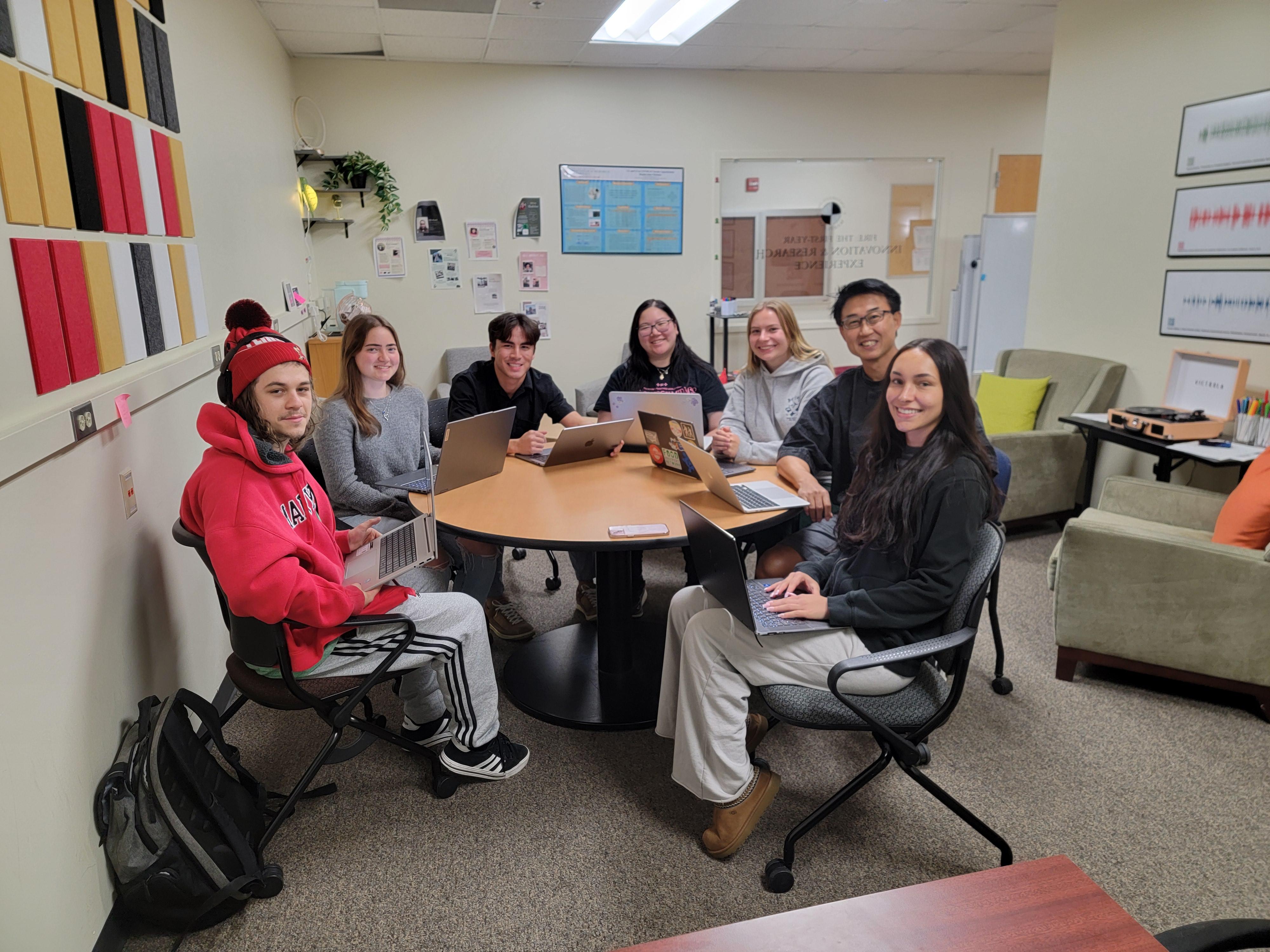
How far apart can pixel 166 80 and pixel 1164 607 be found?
3547 mm

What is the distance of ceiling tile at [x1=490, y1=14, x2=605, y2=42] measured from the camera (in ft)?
14.4

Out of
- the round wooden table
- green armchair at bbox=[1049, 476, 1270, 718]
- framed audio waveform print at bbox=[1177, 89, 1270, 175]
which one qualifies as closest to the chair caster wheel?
the round wooden table

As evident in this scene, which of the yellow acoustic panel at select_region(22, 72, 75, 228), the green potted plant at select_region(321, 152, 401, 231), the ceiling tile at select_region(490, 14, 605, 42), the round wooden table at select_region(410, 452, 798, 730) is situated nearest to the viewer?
the yellow acoustic panel at select_region(22, 72, 75, 228)

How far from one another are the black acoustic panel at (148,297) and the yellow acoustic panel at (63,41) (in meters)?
0.42

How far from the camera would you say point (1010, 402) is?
4551mm

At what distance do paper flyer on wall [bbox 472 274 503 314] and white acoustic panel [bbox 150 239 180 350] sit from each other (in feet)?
11.3

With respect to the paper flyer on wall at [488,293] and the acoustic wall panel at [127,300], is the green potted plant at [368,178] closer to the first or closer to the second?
the paper flyer on wall at [488,293]

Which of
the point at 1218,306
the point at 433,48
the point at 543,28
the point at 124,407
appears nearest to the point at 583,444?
the point at 124,407

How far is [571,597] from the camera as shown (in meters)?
3.55

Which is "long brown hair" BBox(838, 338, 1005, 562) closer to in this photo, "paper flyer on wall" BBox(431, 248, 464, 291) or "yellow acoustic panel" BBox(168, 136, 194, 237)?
"yellow acoustic panel" BBox(168, 136, 194, 237)

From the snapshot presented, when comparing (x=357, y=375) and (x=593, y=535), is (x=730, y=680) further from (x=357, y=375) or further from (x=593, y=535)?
(x=357, y=375)

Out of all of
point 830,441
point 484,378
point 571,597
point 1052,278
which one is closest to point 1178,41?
point 1052,278

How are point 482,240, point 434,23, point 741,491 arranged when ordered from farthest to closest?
point 482,240
point 434,23
point 741,491

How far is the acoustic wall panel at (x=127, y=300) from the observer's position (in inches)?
77.8
